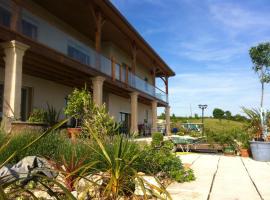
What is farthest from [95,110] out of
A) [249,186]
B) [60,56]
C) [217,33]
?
[217,33]

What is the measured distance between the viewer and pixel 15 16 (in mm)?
9102

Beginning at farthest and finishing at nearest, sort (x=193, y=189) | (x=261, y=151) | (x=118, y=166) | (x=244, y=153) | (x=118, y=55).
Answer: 1. (x=118, y=55)
2. (x=244, y=153)
3. (x=261, y=151)
4. (x=193, y=189)
5. (x=118, y=166)

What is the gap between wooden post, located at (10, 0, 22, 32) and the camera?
9.05 metres

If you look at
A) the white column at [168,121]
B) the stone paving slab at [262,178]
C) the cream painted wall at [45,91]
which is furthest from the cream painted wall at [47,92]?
the stone paving slab at [262,178]

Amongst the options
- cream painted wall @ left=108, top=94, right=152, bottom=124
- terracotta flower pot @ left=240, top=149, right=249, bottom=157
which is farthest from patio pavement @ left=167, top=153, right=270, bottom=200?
cream painted wall @ left=108, top=94, right=152, bottom=124

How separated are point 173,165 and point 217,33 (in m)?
10.9

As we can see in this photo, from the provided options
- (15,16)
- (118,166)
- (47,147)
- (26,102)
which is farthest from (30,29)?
(118,166)

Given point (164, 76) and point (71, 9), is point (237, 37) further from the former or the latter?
point (164, 76)

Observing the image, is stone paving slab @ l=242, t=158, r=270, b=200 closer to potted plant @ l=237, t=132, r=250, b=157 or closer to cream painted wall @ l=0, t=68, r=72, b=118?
potted plant @ l=237, t=132, r=250, b=157

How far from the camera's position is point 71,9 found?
13.7 m

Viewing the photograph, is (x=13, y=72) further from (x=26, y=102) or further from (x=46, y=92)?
(x=46, y=92)

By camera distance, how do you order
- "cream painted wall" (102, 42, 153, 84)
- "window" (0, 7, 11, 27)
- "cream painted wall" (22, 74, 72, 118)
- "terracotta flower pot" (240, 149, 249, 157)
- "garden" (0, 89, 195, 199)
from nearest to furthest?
"garden" (0, 89, 195, 199), "window" (0, 7, 11, 27), "terracotta flower pot" (240, 149, 249, 157), "cream painted wall" (22, 74, 72, 118), "cream painted wall" (102, 42, 153, 84)

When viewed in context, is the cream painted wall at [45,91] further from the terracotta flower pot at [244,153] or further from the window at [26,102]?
the terracotta flower pot at [244,153]

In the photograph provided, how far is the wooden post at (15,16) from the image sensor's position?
29.7ft
